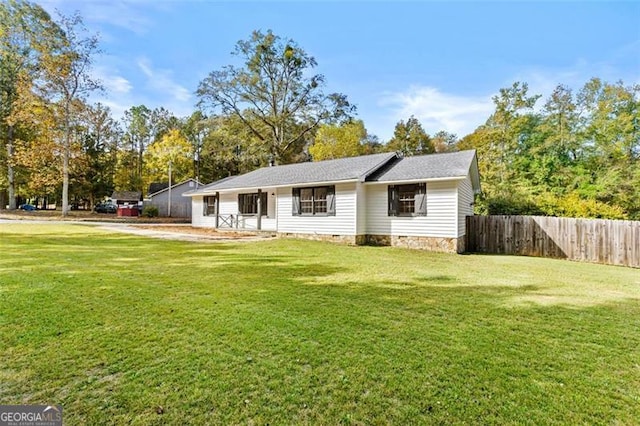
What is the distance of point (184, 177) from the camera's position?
38.2 meters

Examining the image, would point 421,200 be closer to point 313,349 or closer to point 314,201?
point 314,201

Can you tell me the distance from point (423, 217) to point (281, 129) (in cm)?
2045

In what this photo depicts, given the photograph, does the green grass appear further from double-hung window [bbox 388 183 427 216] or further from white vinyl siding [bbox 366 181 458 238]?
double-hung window [bbox 388 183 427 216]

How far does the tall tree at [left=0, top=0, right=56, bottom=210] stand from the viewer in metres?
24.7

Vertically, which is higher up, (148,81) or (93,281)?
(148,81)

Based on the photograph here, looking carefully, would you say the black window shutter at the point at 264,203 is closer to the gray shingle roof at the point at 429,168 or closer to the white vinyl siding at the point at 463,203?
the gray shingle roof at the point at 429,168

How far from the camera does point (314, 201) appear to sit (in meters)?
13.7

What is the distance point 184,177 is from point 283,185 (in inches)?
1111

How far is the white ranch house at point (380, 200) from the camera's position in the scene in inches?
448

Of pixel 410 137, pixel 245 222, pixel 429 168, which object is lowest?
pixel 245 222

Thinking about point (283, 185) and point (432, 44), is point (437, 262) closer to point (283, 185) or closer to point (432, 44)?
point (283, 185)

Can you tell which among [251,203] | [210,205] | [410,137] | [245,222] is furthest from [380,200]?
[410,137]

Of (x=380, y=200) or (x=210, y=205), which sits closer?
(x=380, y=200)

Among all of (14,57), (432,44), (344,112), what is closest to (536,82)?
(432,44)
